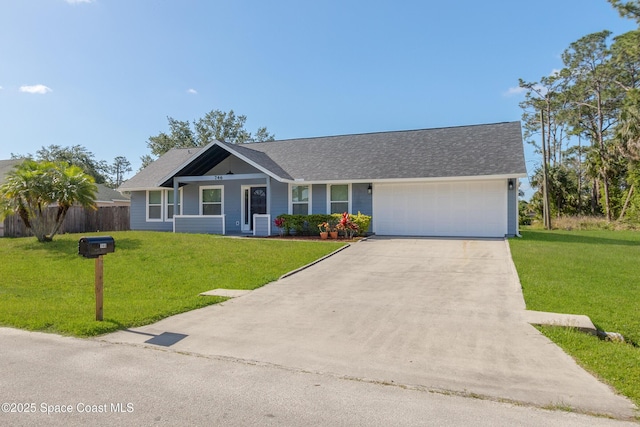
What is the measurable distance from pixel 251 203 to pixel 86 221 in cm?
939

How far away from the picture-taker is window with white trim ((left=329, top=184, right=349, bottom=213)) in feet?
58.6

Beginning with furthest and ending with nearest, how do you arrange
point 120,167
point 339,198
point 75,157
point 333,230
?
1. point 120,167
2. point 75,157
3. point 339,198
4. point 333,230

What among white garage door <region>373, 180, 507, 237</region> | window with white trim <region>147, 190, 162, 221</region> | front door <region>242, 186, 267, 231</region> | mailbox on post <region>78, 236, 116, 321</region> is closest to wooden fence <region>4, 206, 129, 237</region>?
window with white trim <region>147, 190, 162, 221</region>

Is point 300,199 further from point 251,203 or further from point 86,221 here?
point 86,221

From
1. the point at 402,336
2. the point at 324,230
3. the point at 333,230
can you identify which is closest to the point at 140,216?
the point at 324,230

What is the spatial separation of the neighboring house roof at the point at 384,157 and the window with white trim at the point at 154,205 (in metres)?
0.66

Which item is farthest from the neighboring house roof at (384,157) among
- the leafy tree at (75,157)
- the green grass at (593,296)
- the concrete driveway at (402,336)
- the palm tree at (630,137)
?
the leafy tree at (75,157)

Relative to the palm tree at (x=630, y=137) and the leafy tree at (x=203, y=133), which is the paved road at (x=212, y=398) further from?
the leafy tree at (x=203, y=133)

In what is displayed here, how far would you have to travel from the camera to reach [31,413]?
3.07 meters

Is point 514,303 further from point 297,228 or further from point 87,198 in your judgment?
point 87,198

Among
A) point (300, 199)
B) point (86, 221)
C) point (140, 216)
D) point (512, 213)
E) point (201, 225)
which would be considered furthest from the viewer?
point (140, 216)

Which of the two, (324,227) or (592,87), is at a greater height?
(592,87)

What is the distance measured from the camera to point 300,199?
60.5 feet

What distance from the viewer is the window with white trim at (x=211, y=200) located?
19.9 meters
